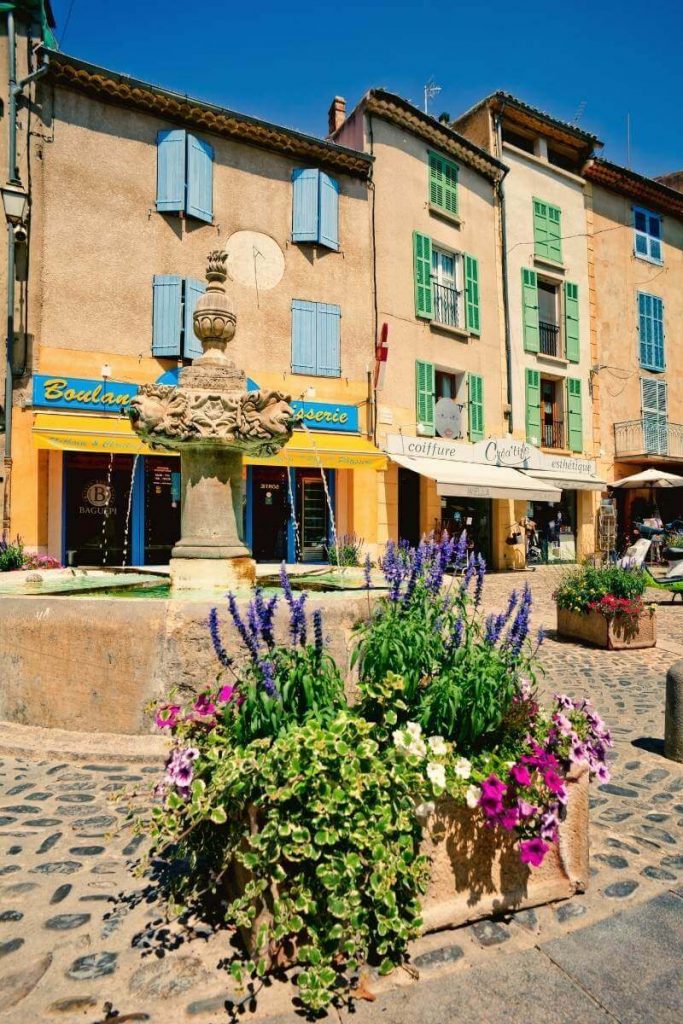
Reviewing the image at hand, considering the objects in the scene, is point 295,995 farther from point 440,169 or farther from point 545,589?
point 440,169

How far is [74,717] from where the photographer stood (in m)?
3.86

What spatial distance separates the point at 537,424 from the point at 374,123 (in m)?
9.48

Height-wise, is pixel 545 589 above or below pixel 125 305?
below

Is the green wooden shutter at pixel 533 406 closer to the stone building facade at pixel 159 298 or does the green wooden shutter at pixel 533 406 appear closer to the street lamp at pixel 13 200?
the stone building facade at pixel 159 298

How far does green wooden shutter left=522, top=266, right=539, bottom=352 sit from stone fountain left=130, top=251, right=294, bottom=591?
15.6 m

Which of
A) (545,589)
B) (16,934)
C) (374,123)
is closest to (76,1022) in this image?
(16,934)

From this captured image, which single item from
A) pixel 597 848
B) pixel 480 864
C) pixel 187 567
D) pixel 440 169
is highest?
pixel 440 169

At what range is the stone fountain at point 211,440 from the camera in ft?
16.1

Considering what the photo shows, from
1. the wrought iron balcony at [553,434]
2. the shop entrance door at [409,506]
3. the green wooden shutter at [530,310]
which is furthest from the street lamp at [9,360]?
the wrought iron balcony at [553,434]

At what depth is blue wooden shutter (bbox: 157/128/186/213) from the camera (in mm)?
13195

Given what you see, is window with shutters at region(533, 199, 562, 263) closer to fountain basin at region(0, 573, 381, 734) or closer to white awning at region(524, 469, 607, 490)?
white awning at region(524, 469, 607, 490)

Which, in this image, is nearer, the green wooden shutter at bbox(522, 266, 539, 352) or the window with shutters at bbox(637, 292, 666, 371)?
the green wooden shutter at bbox(522, 266, 539, 352)

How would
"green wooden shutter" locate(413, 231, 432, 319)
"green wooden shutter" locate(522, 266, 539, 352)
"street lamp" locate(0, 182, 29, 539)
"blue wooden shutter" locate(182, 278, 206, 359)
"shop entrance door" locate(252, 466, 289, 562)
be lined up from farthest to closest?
"green wooden shutter" locate(522, 266, 539, 352) < "green wooden shutter" locate(413, 231, 432, 319) < "shop entrance door" locate(252, 466, 289, 562) < "blue wooden shutter" locate(182, 278, 206, 359) < "street lamp" locate(0, 182, 29, 539)

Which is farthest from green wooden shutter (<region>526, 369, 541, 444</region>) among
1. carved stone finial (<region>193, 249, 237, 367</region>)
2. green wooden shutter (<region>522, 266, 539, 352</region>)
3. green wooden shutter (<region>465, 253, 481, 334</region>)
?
carved stone finial (<region>193, 249, 237, 367</region>)
